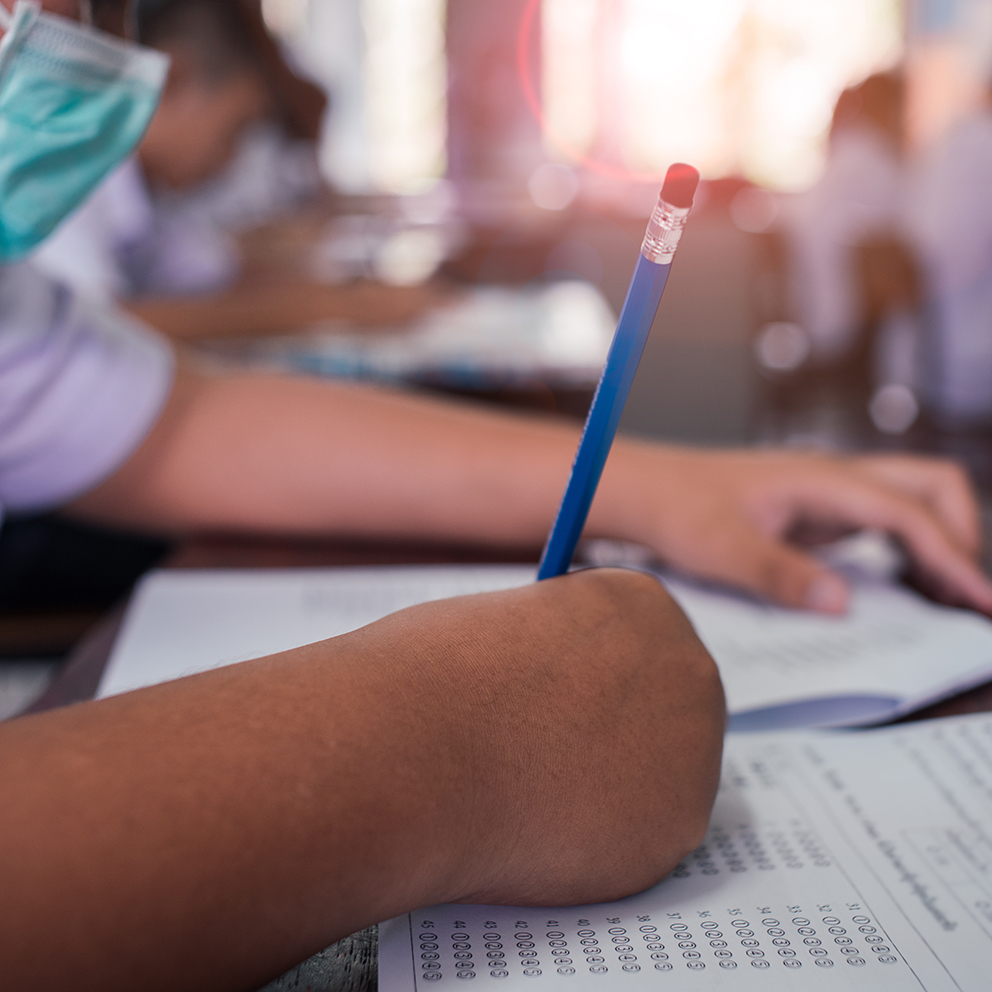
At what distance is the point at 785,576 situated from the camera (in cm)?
51

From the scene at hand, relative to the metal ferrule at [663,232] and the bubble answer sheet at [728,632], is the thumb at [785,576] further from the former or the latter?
the metal ferrule at [663,232]

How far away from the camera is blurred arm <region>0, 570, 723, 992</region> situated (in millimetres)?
201

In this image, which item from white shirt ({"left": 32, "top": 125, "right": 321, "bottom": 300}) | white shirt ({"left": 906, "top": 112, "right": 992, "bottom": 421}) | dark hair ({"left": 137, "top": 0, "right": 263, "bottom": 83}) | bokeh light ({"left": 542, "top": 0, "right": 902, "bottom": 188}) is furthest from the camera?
bokeh light ({"left": 542, "top": 0, "right": 902, "bottom": 188})

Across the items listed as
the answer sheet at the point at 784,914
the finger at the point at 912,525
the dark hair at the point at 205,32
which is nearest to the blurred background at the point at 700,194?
the dark hair at the point at 205,32

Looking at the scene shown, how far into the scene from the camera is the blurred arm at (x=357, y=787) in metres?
0.20

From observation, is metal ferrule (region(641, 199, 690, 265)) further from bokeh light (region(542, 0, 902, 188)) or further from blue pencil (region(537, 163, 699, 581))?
bokeh light (region(542, 0, 902, 188))

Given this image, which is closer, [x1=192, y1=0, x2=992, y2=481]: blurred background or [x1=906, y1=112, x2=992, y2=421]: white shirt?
[x1=192, y1=0, x2=992, y2=481]: blurred background

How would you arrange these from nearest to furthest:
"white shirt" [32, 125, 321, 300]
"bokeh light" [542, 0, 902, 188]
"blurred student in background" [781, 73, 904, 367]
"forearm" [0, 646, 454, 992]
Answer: "forearm" [0, 646, 454, 992]
"white shirt" [32, 125, 321, 300]
"blurred student in background" [781, 73, 904, 367]
"bokeh light" [542, 0, 902, 188]

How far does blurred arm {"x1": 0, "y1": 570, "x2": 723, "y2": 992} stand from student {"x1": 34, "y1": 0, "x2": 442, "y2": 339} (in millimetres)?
913

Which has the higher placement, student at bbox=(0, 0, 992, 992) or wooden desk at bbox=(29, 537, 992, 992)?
student at bbox=(0, 0, 992, 992)

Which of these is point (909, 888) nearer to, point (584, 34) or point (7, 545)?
point (7, 545)

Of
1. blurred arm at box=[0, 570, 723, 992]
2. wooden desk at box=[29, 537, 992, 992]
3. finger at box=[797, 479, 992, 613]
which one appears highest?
blurred arm at box=[0, 570, 723, 992]

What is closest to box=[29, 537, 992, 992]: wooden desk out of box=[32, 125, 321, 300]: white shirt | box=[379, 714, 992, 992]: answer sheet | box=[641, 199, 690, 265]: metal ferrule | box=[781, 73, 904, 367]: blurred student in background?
box=[379, 714, 992, 992]: answer sheet

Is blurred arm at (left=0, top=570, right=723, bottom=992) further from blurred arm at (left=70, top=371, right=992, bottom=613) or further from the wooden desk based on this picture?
blurred arm at (left=70, top=371, right=992, bottom=613)
